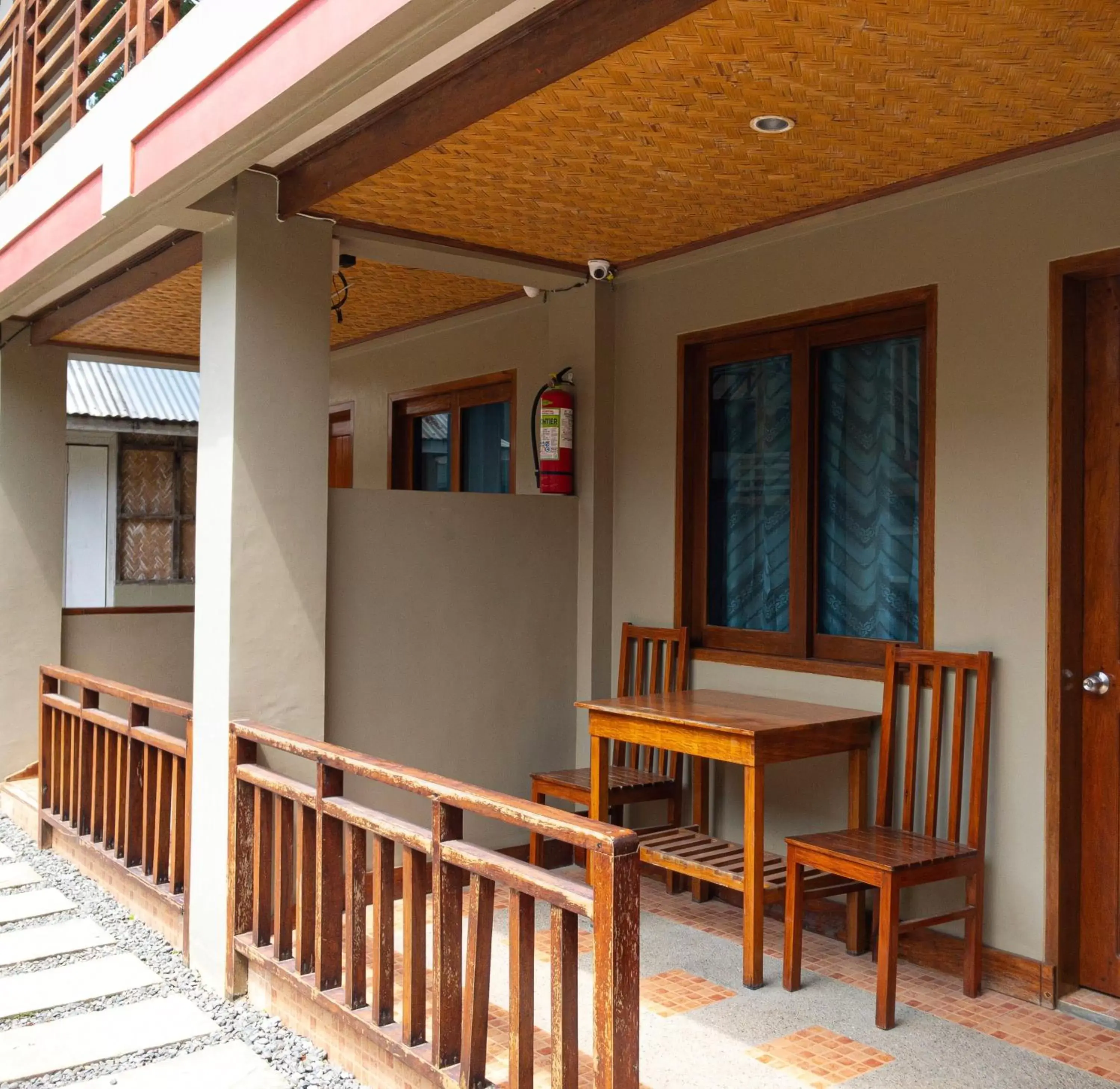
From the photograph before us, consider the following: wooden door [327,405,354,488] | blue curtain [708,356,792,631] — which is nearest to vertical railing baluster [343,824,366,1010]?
blue curtain [708,356,792,631]

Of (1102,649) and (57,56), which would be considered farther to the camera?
(57,56)

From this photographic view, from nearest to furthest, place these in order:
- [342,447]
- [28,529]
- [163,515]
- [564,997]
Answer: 1. [564,997]
2. [28,529]
3. [342,447]
4. [163,515]

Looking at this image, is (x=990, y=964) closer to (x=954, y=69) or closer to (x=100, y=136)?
(x=954, y=69)

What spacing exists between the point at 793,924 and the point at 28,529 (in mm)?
4515

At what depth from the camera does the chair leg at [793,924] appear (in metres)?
3.55

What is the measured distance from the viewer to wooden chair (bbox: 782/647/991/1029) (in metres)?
3.29

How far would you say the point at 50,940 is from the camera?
4129 millimetres

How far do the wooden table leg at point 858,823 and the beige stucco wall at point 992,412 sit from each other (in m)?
0.20

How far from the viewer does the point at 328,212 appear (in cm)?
405

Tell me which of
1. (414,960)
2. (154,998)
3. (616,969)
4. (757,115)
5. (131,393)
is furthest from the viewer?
(131,393)

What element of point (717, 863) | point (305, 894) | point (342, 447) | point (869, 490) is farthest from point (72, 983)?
point (342, 447)

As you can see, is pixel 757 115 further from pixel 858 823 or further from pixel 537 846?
pixel 537 846

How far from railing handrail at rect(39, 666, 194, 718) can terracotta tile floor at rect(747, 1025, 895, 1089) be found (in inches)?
85.5

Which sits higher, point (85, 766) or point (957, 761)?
point (957, 761)
